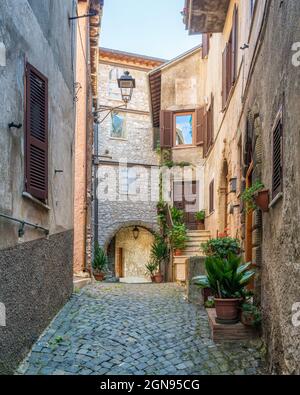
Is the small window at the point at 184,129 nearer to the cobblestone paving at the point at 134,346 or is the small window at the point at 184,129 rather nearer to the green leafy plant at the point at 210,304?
the cobblestone paving at the point at 134,346

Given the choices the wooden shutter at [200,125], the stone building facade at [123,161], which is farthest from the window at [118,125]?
the wooden shutter at [200,125]

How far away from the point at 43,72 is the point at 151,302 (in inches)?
172

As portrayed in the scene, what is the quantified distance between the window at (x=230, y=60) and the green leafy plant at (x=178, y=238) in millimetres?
4454

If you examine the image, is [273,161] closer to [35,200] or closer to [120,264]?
[35,200]

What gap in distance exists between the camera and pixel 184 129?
717 inches

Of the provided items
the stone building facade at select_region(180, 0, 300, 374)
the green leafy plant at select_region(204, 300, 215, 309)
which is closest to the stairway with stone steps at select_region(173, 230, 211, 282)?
the stone building facade at select_region(180, 0, 300, 374)

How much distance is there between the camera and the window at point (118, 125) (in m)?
20.2

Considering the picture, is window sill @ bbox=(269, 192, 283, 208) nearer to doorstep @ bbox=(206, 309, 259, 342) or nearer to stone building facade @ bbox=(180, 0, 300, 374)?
stone building facade @ bbox=(180, 0, 300, 374)

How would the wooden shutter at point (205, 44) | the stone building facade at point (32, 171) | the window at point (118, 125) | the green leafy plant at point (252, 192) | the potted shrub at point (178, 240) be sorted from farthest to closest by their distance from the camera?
the window at point (118, 125) < the wooden shutter at point (205, 44) < the potted shrub at point (178, 240) < the green leafy plant at point (252, 192) < the stone building facade at point (32, 171)

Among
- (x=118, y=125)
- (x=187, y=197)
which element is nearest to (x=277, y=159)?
(x=187, y=197)

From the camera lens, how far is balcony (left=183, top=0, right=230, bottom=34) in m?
10.5

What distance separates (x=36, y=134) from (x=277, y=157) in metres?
2.75

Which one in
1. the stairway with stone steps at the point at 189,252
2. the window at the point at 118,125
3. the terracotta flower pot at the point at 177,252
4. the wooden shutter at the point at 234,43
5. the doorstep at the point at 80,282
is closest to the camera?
the wooden shutter at the point at 234,43

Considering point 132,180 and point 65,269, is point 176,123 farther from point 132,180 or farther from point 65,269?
point 65,269
